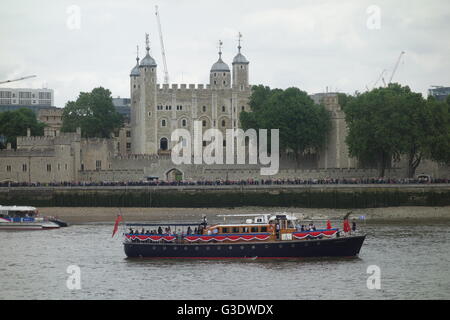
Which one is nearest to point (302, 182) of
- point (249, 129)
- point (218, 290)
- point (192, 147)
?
point (249, 129)

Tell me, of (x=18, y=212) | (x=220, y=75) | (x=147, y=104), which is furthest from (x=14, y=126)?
(x=18, y=212)

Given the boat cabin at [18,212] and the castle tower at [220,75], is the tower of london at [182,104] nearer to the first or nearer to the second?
the castle tower at [220,75]

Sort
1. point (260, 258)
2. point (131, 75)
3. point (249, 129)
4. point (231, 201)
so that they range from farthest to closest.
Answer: point (131, 75), point (249, 129), point (231, 201), point (260, 258)

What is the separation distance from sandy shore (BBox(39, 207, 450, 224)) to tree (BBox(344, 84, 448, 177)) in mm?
9226

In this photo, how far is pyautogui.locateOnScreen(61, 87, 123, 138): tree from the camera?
134750mm

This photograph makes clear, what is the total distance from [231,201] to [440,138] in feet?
68.4

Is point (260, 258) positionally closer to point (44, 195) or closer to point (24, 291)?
point (24, 291)

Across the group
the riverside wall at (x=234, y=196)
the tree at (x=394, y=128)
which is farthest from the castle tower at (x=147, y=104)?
the riverside wall at (x=234, y=196)

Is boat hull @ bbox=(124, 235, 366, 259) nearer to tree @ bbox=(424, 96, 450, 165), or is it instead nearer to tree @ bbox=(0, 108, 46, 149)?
tree @ bbox=(424, 96, 450, 165)

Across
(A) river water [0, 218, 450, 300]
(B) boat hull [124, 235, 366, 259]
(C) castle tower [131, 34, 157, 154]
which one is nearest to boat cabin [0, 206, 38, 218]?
(A) river water [0, 218, 450, 300]

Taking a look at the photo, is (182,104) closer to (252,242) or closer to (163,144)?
(163,144)

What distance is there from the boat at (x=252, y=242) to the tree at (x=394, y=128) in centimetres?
→ 3755

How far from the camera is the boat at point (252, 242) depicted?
68.6 meters
